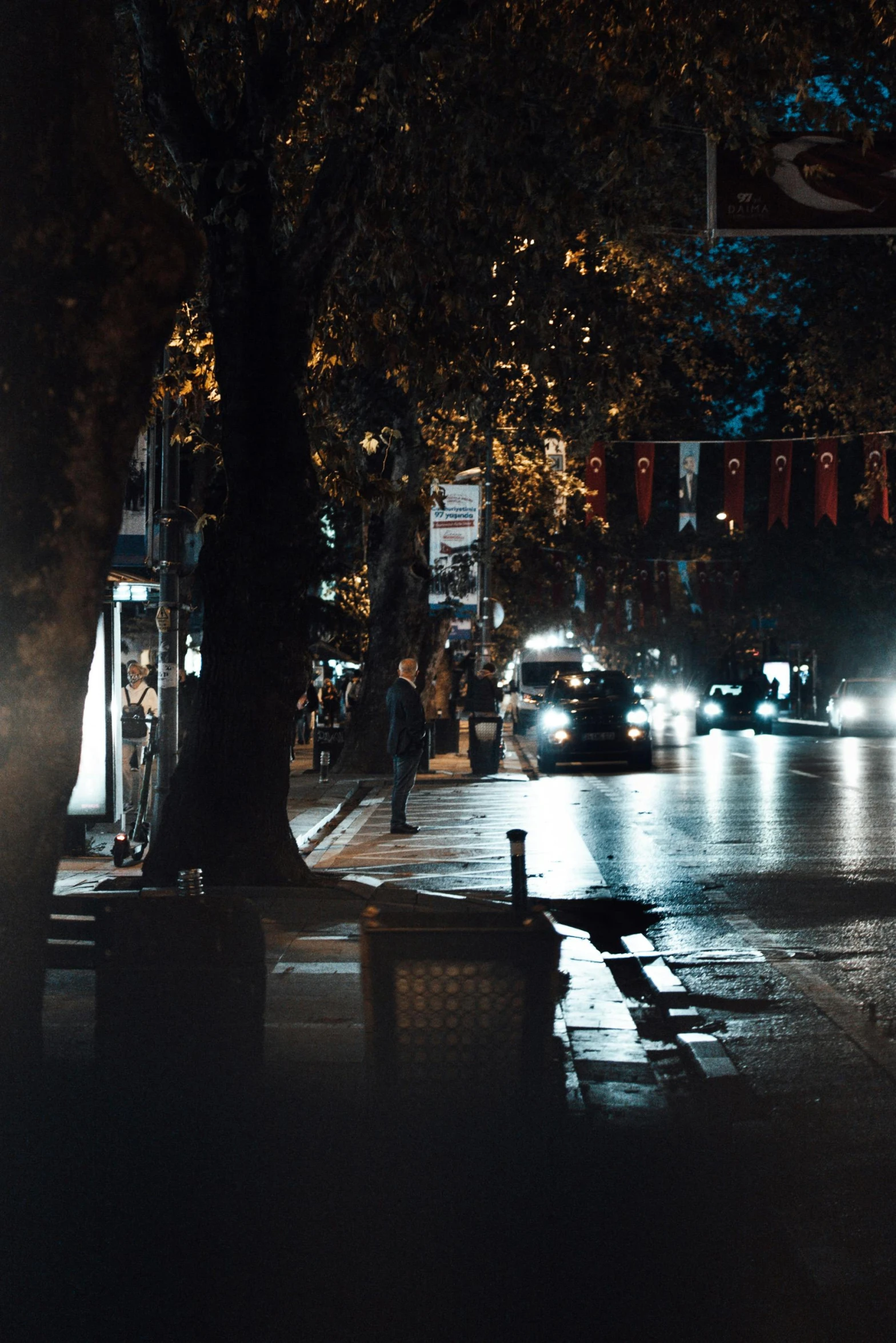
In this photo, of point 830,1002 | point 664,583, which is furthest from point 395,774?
point 664,583

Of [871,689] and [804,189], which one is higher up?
[804,189]

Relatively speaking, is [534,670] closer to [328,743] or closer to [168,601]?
[328,743]

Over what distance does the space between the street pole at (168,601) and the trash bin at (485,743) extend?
15.9 metres

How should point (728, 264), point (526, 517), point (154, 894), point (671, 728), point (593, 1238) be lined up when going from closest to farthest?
point (593, 1238) → point (154, 894) → point (728, 264) → point (526, 517) → point (671, 728)

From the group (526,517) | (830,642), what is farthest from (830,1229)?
(830,642)

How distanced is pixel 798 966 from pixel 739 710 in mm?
43972

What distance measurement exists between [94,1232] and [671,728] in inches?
2431

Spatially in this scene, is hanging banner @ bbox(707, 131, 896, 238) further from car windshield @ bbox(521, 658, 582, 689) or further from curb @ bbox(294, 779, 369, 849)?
car windshield @ bbox(521, 658, 582, 689)

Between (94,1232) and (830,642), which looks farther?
(830,642)

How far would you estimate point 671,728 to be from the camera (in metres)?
66.3

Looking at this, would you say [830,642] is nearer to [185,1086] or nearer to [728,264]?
[728,264]

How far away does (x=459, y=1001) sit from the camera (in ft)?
20.2

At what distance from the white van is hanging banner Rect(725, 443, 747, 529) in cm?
Result: 1926

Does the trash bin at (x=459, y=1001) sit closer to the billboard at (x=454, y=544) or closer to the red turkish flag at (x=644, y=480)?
the billboard at (x=454, y=544)
